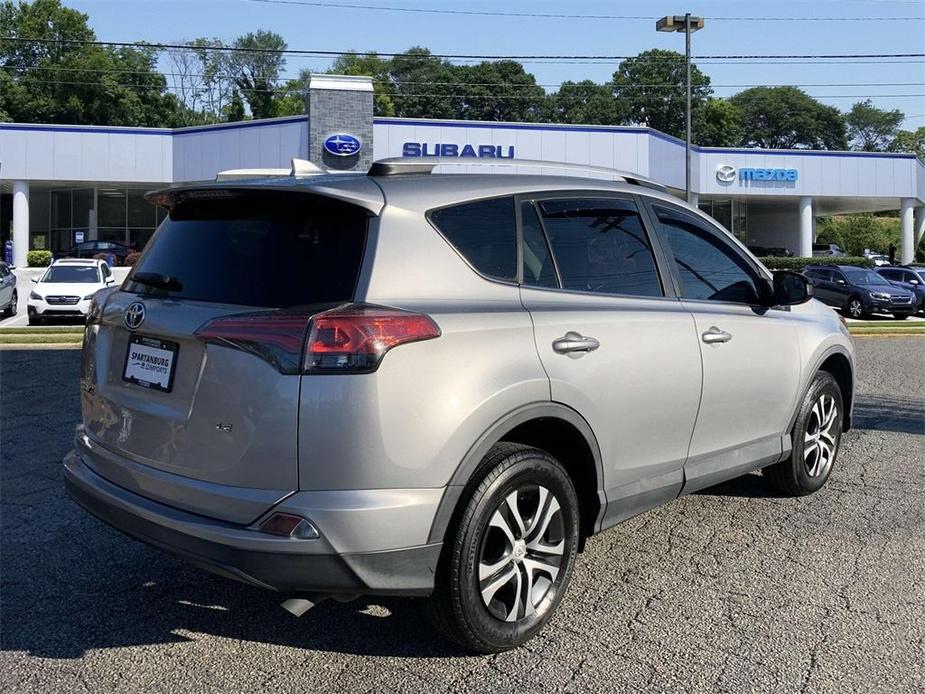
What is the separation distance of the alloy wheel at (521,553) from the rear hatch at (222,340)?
0.86 m

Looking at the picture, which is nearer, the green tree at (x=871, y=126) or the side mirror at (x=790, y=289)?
the side mirror at (x=790, y=289)

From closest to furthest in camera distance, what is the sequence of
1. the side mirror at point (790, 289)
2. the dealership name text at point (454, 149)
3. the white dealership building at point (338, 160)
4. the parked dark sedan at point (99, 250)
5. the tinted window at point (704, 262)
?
1. the tinted window at point (704, 262)
2. the side mirror at point (790, 289)
3. the dealership name text at point (454, 149)
4. the white dealership building at point (338, 160)
5. the parked dark sedan at point (99, 250)

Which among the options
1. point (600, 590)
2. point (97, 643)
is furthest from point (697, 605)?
point (97, 643)

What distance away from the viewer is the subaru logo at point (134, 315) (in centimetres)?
334

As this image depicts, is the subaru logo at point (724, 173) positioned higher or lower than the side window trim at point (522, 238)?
higher

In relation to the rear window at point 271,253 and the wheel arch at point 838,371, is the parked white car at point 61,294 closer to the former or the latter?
the wheel arch at point 838,371

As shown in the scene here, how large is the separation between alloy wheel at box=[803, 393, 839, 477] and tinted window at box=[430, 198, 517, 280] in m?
2.74

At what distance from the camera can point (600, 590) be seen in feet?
13.3

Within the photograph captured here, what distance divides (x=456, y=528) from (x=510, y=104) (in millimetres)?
95357

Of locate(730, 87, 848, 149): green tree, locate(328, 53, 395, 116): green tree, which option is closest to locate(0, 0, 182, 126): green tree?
locate(328, 53, 395, 116): green tree

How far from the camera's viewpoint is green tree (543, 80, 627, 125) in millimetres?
94625

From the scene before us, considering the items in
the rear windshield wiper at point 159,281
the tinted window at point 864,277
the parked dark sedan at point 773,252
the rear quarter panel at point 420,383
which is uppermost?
the parked dark sedan at point 773,252

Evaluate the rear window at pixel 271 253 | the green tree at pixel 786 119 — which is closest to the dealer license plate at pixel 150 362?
the rear window at pixel 271 253

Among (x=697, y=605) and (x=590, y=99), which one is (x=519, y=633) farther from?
(x=590, y=99)
